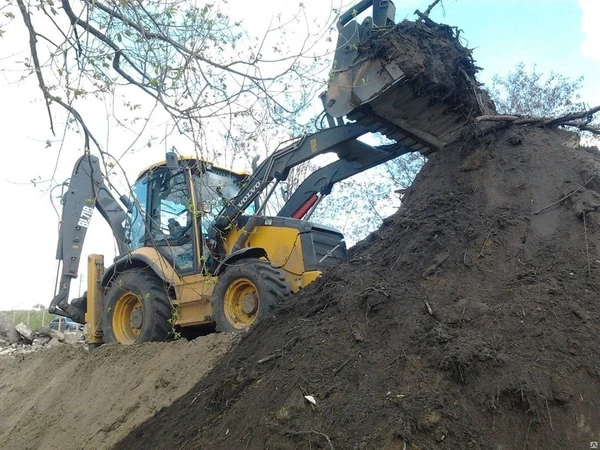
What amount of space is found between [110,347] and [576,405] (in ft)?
20.8

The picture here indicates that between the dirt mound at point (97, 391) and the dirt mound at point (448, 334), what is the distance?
0.85m

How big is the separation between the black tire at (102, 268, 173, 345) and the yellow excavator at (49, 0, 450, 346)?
1 cm

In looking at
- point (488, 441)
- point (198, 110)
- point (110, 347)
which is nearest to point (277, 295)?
point (110, 347)

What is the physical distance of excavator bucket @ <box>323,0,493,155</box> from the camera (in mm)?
6008

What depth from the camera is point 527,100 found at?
1916cm

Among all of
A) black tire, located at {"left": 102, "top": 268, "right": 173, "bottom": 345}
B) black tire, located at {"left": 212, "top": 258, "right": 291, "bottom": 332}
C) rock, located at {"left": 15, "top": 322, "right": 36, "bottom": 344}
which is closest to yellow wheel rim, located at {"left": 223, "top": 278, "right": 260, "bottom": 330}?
black tire, located at {"left": 212, "top": 258, "right": 291, "bottom": 332}

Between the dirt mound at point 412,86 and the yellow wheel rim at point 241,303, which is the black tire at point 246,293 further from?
the dirt mound at point 412,86

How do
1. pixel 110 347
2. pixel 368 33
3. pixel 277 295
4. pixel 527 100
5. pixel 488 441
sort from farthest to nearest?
pixel 527 100 < pixel 110 347 < pixel 277 295 < pixel 368 33 < pixel 488 441

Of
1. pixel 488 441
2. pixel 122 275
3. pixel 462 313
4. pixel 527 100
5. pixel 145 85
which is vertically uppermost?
pixel 527 100

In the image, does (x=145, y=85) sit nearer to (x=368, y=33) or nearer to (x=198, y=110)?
(x=198, y=110)

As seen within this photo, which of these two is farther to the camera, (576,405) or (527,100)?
(527,100)

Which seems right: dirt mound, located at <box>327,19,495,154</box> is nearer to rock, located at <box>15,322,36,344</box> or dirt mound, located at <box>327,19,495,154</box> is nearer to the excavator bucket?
the excavator bucket

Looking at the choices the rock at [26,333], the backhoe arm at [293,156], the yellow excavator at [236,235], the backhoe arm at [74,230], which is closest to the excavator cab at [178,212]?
the yellow excavator at [236,235]

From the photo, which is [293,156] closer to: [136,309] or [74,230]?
[136,309]
